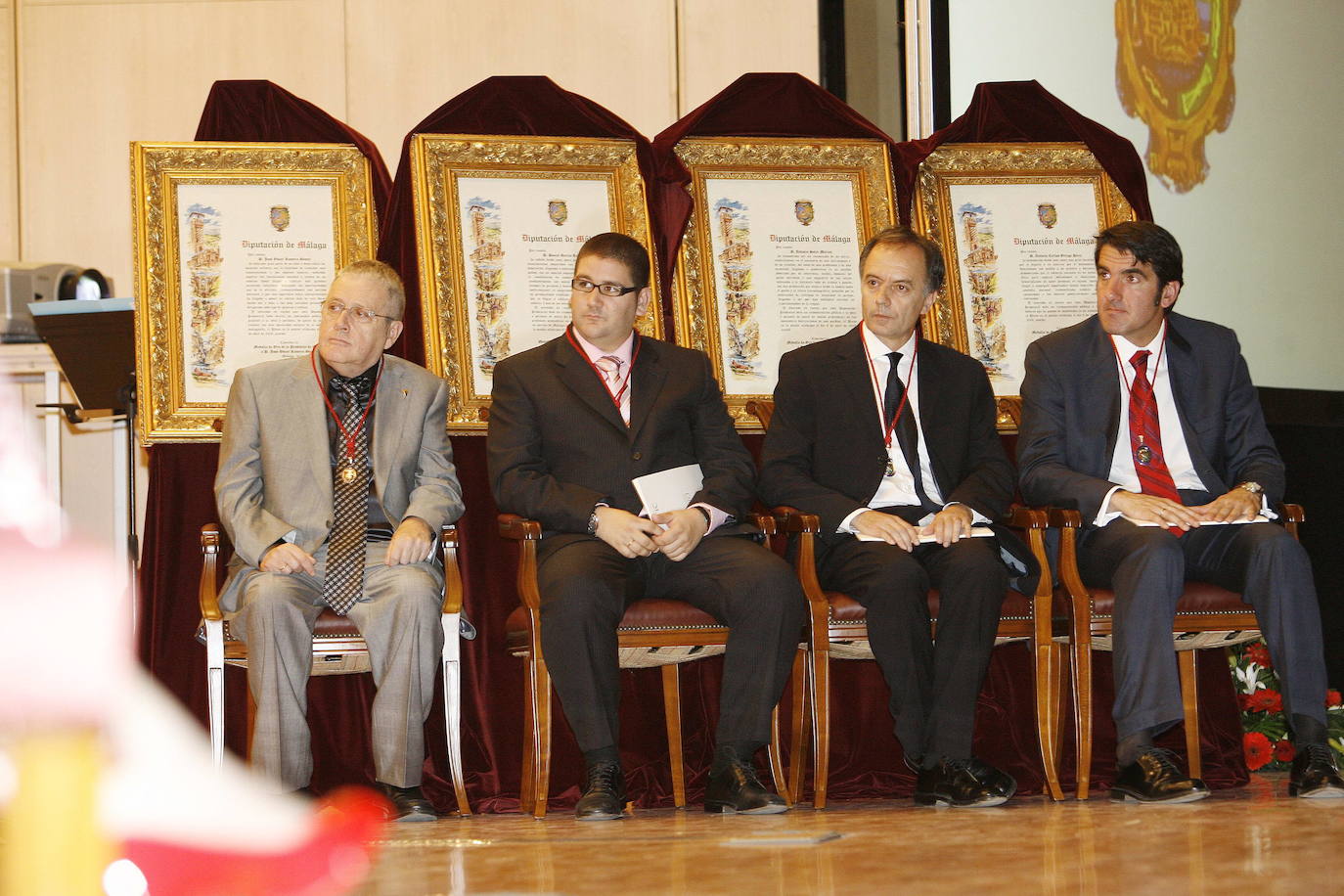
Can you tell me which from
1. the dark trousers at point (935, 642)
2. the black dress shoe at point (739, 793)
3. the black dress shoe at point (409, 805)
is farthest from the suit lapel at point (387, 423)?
the dark trousers at point (935, 642)

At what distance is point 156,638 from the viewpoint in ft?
13.8

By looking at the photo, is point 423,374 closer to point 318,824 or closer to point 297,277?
point 297,277

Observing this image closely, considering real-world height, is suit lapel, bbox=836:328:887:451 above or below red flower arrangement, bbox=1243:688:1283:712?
above

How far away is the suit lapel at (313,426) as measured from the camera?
3.99 meters

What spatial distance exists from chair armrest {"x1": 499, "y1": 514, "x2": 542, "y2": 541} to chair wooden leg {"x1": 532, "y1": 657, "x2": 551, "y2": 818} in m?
0.32

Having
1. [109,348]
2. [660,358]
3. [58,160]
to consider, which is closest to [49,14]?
[58,160]

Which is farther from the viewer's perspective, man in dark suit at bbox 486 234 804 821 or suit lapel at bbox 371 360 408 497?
suit lapel at bbox 371 360 408 497

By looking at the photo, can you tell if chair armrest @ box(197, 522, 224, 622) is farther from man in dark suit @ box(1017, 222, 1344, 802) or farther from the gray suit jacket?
man in dark suit @ box(1017, 222, 1344, 802)

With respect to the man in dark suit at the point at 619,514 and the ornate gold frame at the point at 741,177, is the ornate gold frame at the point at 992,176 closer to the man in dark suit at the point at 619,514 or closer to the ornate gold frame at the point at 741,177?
the ornate gold frame at the point at 741,177

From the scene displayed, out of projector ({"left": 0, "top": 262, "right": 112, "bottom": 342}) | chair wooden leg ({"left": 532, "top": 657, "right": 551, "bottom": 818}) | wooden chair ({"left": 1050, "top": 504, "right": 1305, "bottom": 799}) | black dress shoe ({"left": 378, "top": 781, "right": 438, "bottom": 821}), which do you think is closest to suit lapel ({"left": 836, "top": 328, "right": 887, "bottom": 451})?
wooden chair ({"left": 1050, "top": 504, "right": 1305, "bottom": 799})

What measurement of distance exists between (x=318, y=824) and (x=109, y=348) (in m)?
4.47

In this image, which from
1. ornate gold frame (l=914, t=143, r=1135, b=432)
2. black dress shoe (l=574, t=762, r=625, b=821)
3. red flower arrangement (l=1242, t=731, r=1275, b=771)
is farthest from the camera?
ornate gold frame (l=914, t=143, r=1135, b=432)

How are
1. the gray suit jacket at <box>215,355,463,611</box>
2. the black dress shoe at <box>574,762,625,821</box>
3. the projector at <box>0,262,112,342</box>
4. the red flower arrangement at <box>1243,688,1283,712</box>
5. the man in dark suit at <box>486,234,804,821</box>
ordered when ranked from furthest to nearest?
1. the projector at <box>0,262,112,342</box>
2. the red flower arrangement at <box>1243,688,1283,712</box>
3. the gray suit jacket at <box>215,355,463,611</box>
4. the man in dark suit at <box>486,234,804,821</box>
5. the black dress shoe at <box>574,762,625,821</box>

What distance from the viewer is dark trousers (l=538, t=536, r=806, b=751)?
3670 millimetres
